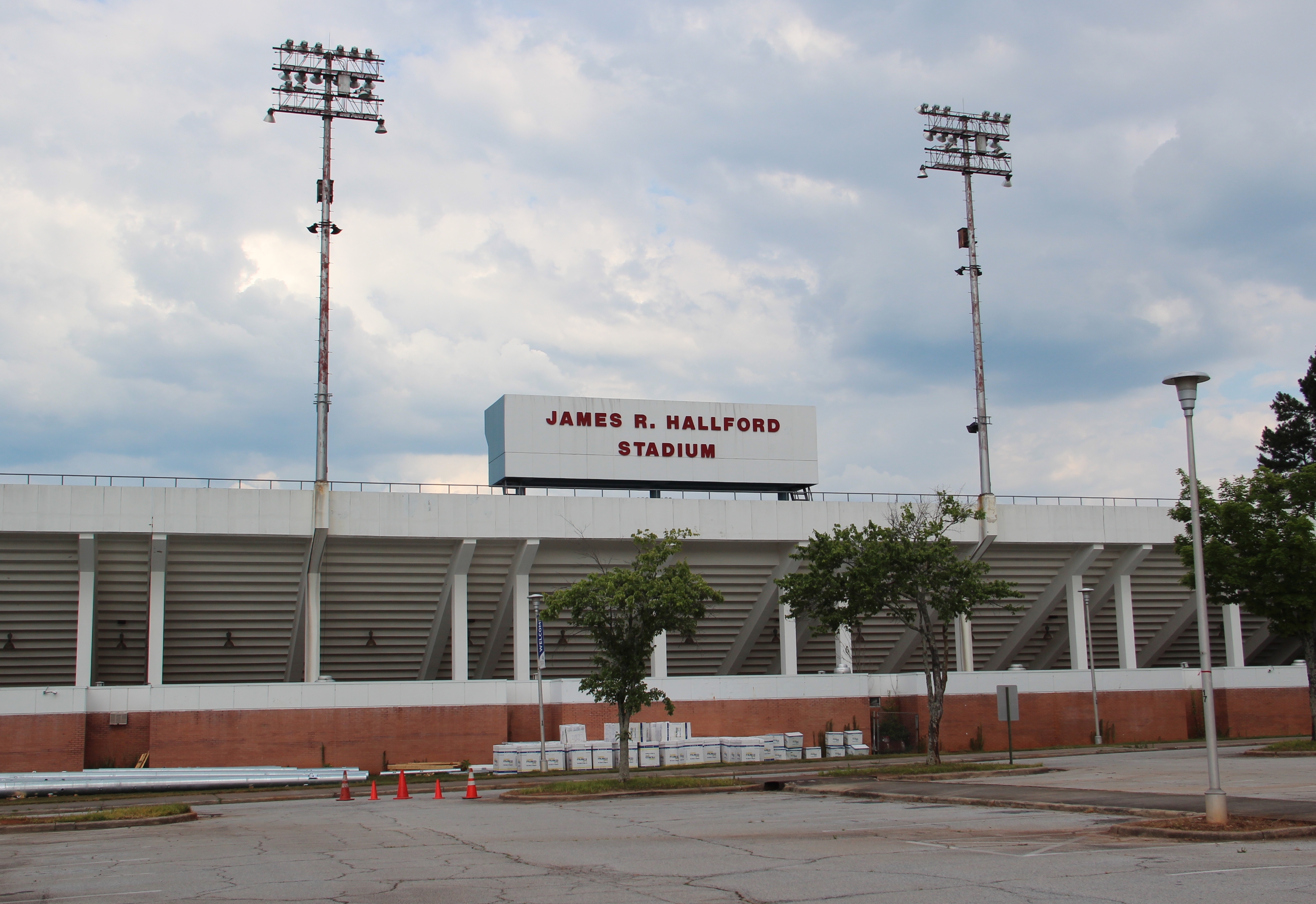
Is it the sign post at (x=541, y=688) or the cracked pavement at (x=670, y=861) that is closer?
the cracked pavement at (x=670, y=861)

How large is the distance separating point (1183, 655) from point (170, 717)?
138ft

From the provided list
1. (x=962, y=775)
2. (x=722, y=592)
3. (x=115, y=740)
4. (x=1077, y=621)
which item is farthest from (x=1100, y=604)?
(x=115, y=740)

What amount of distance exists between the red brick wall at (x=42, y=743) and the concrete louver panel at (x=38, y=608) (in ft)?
16.5

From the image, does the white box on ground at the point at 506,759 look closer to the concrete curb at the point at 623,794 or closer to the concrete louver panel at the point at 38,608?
the concrete curb at the point at 623,794

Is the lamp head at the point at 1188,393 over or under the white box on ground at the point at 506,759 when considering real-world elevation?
over

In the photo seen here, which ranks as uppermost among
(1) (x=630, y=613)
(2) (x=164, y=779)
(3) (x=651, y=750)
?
(1) (x=630, y=613)

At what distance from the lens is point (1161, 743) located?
136 ft

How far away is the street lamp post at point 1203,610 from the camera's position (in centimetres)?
1605

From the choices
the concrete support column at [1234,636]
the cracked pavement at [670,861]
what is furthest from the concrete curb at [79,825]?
the concrete support column at [1234,636]

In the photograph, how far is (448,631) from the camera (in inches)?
1700

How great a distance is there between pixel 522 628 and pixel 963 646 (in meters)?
17.3

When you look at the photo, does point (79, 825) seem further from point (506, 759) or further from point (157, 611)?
point (157, 611)

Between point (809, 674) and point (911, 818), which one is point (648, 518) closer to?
point (809, 674)

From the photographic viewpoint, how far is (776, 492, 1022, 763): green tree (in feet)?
104
